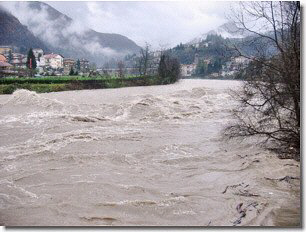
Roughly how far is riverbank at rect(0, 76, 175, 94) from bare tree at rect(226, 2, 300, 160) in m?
1.07

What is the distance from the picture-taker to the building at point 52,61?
372cm

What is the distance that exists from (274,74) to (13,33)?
276 centimetres

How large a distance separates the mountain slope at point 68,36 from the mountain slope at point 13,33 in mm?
59

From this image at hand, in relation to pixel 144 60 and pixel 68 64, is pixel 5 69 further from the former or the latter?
pixel 144 60

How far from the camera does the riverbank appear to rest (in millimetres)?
3881

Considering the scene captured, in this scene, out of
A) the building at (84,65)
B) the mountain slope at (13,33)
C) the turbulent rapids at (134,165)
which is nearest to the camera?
the turbulent rapids at (134,165)

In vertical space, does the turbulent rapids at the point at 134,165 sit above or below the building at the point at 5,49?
below

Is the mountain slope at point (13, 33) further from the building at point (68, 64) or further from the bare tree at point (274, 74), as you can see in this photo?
the bare tree at point (274, 74)

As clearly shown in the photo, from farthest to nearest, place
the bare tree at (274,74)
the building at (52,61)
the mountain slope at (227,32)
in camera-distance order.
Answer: the building at (52,61), the mountain slope at (227,32), the bare tree at (274,74)

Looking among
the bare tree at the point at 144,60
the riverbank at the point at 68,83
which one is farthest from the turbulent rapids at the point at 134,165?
the bare tree at the point at 144,60

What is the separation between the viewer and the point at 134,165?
3771mm

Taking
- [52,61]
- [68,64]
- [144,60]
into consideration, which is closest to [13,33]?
[52,61]

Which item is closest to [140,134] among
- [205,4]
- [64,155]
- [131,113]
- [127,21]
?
[131,113]

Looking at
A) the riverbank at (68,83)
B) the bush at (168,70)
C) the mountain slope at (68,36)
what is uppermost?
the mountain slope at (68,36)
